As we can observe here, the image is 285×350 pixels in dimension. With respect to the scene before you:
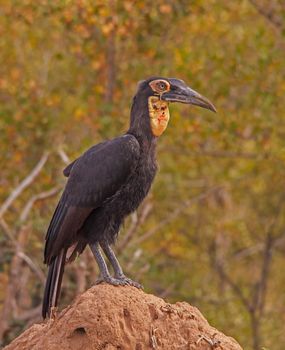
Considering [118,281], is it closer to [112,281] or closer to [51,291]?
[112,281]

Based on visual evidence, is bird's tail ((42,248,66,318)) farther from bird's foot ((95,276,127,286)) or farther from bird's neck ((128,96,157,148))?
bird's neck ((128,96,157,148))

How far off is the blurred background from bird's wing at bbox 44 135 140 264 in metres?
3.43

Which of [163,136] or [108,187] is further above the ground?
[163,136]

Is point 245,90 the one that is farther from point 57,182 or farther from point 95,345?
point 95,345

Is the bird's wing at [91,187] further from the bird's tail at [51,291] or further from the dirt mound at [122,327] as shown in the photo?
the dirt mound at [122,327]

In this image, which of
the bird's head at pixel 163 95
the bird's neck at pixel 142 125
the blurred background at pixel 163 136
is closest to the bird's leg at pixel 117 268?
the bird's neck at pixel 142 125

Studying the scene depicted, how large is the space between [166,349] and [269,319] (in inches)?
389

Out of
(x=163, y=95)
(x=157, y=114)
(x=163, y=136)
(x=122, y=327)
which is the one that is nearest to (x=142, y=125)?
(x=157, y=114)

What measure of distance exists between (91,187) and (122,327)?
1.36m

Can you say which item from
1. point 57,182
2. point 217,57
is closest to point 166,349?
point 57,182

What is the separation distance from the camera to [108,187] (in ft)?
27.2

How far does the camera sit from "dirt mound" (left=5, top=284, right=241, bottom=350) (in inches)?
282

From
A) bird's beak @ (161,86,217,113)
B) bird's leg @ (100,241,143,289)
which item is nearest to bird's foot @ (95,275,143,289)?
bird's leg @ (100,241,143,289)

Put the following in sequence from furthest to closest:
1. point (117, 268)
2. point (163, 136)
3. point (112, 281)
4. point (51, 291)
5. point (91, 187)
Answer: point (163, 136) → point (91, 187) → point (117, 268) → point (51, 291) → point (112, 281)
